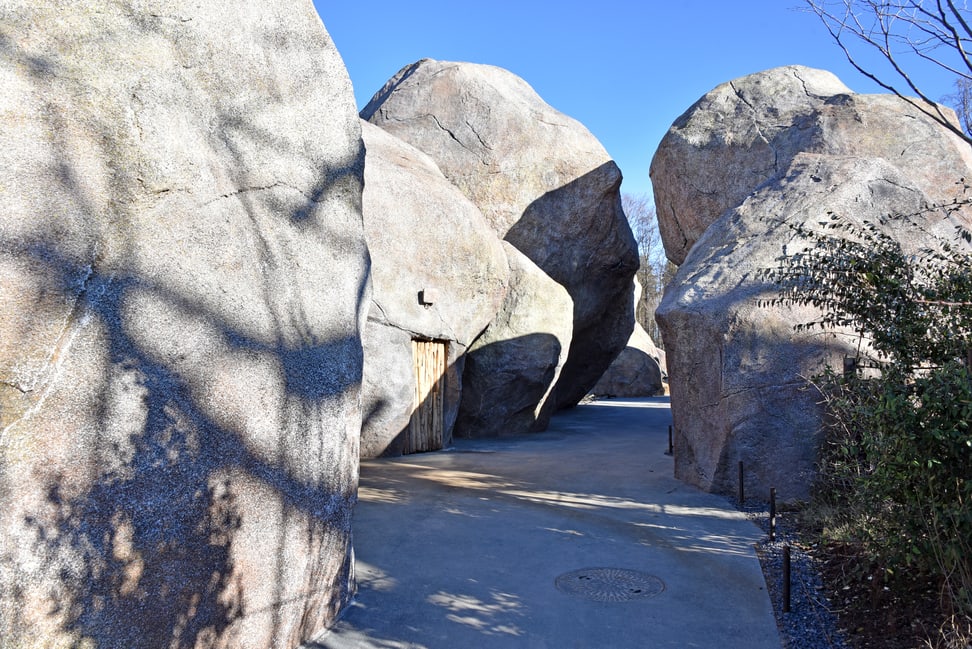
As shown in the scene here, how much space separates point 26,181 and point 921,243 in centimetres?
933

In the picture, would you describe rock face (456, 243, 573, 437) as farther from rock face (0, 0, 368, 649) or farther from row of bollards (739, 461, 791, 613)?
rock face (0, 0, 368, 649)

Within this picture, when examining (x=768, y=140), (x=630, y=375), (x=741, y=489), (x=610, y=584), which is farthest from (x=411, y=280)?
(x=630, y=375)

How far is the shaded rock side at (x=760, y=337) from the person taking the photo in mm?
8758

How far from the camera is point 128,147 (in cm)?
404

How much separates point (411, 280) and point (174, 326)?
28.1ft

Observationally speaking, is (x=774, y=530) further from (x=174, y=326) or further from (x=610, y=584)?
(x=174, y=326)

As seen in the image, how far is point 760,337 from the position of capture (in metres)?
8.98

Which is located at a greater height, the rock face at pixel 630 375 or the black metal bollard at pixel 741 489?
the rock face at pixel 630 375

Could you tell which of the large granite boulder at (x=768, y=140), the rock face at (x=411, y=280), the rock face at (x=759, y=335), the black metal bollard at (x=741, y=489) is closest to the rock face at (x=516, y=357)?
the rock face at (x=411, y=280)

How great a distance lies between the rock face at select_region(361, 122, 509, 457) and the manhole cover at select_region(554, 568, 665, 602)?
587cm

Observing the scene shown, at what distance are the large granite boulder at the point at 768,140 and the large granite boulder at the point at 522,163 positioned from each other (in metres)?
1.70

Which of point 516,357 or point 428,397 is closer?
point 428,397

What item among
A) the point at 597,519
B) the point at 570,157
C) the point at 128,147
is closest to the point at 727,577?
the point at 597,519

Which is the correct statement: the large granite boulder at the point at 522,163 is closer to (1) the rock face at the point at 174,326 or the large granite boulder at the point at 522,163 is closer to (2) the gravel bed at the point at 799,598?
(2) the gravel bed at the point at 799,598
